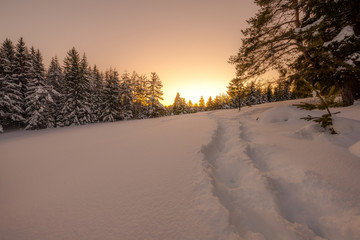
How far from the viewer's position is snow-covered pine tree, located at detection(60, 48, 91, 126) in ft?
68.8

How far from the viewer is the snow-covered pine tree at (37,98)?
60.5 ft

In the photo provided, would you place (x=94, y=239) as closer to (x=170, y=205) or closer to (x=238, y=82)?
(x=170, y=205)

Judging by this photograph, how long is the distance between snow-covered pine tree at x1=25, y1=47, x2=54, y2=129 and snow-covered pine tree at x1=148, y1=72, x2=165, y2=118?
1647cm

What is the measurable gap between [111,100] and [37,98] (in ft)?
30.9

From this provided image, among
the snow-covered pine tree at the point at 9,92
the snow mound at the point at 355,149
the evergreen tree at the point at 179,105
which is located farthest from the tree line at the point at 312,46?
the evergreen tree at the point at 179,105

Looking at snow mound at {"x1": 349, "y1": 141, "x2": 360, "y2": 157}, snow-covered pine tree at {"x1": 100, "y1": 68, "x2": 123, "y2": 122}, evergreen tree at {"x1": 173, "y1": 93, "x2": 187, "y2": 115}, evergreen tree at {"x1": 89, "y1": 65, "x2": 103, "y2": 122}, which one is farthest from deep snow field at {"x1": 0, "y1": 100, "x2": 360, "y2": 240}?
evergreen tree at {"x1": 173, "y1": 93, "x2": 187, "y2": 115}

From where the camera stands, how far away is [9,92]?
1880 cm

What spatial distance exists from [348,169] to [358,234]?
59.9 inches

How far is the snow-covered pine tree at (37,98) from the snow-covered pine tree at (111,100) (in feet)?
23.8

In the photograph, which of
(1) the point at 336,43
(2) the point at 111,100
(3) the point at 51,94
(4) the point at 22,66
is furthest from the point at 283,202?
(4) the point at 22,66

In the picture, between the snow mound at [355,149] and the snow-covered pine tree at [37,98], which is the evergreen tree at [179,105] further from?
the snow mound at [355,149]

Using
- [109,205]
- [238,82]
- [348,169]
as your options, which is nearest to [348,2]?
[238,82]

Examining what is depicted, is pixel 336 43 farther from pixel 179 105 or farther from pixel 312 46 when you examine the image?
pixel 179 105

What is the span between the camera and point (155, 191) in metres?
2.32
